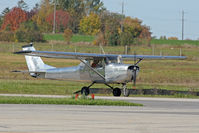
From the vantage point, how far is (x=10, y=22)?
108 metres

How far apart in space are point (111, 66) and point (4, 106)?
11.3m

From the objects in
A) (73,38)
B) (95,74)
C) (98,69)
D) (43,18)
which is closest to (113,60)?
(98,69)

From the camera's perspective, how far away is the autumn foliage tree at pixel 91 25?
10488 centimetres

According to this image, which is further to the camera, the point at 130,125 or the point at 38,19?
the point at 38,19

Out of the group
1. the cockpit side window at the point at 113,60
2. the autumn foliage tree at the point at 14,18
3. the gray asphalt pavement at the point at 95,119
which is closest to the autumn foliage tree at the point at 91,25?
the autumn foliage tree at the point at 14,18

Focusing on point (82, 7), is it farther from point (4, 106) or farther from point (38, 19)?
point (4, 106)

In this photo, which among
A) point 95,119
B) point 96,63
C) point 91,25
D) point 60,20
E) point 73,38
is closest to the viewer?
point 95,119

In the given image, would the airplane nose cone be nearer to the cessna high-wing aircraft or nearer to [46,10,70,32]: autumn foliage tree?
the cessna high-wing aircraft

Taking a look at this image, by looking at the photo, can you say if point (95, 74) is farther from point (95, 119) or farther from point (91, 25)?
point (91, 25)

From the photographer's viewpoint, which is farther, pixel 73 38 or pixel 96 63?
pixel 73 38

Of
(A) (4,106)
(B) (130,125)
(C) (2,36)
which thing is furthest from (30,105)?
(C) (2,36)

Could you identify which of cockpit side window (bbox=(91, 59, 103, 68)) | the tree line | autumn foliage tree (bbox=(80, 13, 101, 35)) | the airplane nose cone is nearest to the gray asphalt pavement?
the airplane nose cone

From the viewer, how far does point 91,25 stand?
106 metres

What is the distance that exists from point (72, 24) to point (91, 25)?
11414 mm
